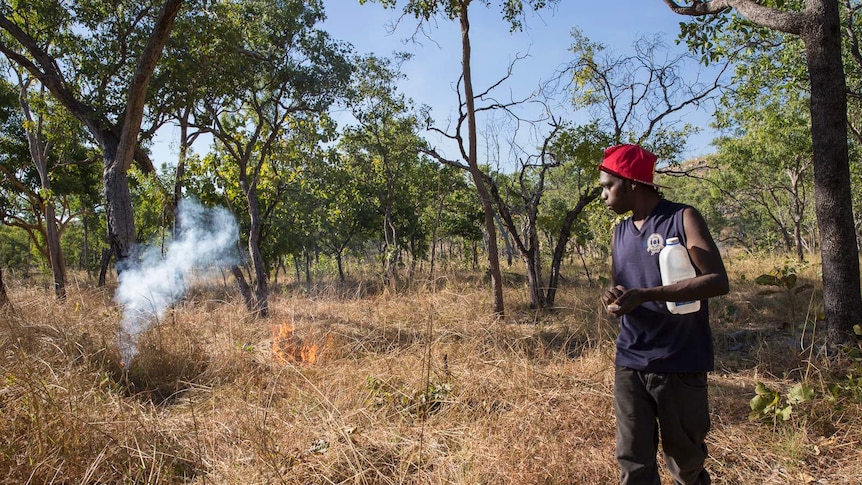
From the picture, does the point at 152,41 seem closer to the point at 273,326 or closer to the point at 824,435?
the point at 273,326

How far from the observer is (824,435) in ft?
9.48

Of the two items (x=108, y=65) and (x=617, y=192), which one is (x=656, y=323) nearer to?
(x=617, y=192)

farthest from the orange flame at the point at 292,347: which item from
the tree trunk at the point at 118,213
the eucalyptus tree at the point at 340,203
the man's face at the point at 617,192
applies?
the eucalyptus tree at the point at 340,203

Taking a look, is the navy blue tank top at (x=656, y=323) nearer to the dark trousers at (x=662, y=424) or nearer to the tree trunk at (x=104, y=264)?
the dark trousers at (x=662, y=424)

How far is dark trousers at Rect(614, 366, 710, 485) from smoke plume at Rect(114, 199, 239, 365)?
4.37m

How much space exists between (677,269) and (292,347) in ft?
13.6

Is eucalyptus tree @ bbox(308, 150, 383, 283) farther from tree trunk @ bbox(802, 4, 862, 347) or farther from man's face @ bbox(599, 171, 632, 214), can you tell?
man's face @ bbox(599, 171, 632, 214)

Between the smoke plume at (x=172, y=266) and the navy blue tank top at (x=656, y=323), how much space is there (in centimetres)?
443

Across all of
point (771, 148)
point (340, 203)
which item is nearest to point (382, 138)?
point (340, 203)

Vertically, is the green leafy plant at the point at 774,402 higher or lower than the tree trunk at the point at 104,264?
lower

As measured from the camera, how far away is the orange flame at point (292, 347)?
456 centimetres

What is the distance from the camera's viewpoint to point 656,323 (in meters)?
1.81

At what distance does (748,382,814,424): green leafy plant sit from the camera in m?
2.82

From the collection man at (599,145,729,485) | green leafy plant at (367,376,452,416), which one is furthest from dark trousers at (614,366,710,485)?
green leafy plant at (367,376,452,416)
